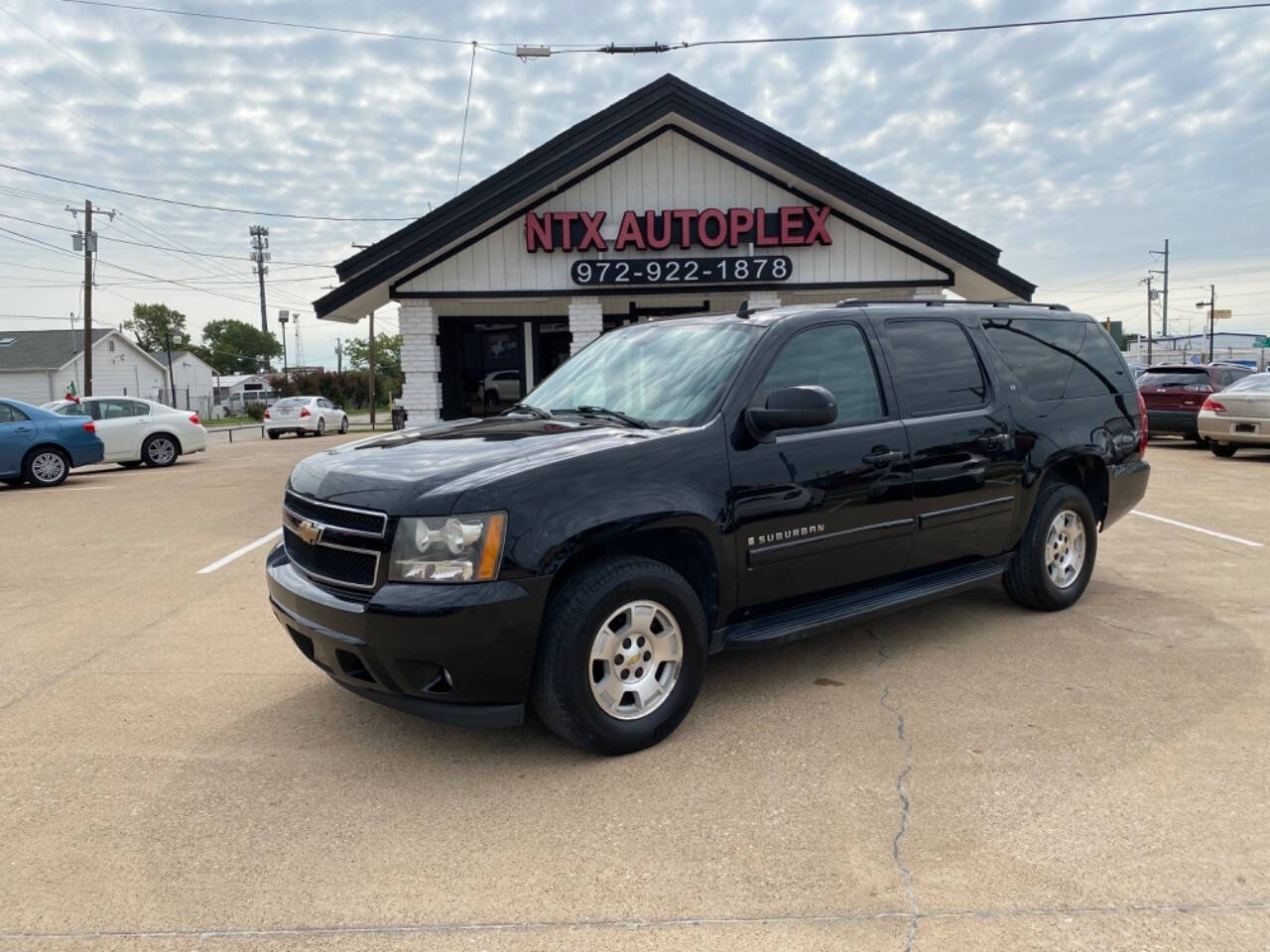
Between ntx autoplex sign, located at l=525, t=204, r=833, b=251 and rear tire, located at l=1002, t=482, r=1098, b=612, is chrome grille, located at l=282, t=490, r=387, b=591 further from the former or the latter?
ntx autoplex sign, located at l=525, t=204, r=833, b=251

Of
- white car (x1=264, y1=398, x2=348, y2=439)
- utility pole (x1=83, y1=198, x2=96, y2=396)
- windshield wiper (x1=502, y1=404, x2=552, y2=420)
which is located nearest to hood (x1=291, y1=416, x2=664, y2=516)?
windshield wiper (x1=502, y1=404, x2=552, y2=420)

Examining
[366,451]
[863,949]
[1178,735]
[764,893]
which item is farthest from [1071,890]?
[366,451]

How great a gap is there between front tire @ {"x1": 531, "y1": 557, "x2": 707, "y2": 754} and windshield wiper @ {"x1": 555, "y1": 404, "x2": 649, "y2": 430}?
2.33 ft

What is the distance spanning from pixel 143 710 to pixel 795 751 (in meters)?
3.00

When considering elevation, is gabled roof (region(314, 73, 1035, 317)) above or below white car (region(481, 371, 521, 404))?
above

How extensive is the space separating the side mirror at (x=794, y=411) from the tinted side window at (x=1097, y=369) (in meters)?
2.43

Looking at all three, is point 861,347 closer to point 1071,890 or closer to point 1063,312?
point 1063,312

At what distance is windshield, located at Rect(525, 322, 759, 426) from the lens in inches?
156

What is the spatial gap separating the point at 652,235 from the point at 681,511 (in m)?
10.1

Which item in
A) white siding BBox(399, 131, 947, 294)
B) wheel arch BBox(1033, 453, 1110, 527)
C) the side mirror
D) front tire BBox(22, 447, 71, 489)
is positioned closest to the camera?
the side mirror

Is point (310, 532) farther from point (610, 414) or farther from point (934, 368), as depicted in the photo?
point (934, 368)

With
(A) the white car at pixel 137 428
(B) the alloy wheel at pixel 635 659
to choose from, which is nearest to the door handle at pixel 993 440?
(B) the alloy wheel at pixel 635 659

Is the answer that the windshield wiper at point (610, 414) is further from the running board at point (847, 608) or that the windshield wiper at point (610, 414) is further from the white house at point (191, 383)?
the white house at point (191, 383)

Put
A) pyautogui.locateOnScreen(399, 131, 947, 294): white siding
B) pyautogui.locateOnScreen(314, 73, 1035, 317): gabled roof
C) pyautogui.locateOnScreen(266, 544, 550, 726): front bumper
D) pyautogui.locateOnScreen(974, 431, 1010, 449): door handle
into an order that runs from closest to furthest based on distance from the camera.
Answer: pyautogui.locateOnScreen(266, 544, 550, 726): front bumper, pyautogui.locateOnScreen(974, 431, 1010, 449): door handle, pyautogui.locateOnScreen(314, 73, 1035, 317): gabled roof, pyautogui.locateOnScreen(399, 131, 947, 294): white siding
